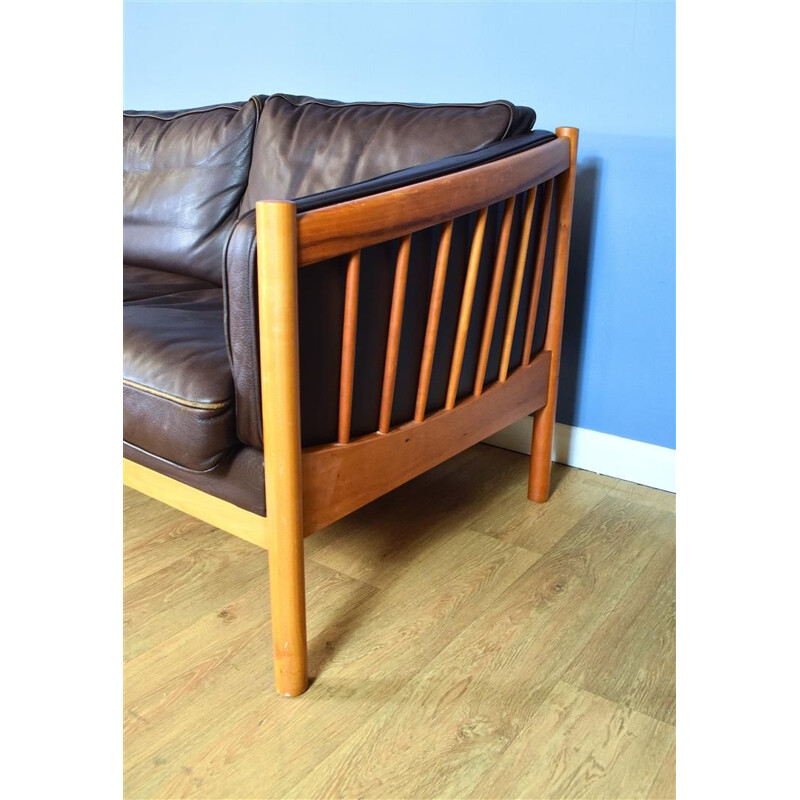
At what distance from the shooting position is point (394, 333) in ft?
3.53

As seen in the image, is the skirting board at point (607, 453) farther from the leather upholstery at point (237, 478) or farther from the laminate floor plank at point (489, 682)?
the leather upholstery at point (237, 478)

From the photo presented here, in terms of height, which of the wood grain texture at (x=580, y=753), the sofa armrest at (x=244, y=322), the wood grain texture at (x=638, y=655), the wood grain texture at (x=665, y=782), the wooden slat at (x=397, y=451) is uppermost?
the sofa armrest at (x=244, y=322)

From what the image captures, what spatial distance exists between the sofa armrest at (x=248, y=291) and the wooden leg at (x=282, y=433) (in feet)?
0.08

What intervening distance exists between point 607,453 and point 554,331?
340 millimetres

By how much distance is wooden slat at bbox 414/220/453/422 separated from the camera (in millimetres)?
1109

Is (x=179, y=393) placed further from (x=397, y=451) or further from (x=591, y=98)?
(x=591, y=98)

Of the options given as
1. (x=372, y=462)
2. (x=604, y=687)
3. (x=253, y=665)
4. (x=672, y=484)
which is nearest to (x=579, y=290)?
(x=672, y=484)

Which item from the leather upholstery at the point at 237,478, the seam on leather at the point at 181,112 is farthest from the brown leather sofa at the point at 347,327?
the seam on leather at the point at 181,112

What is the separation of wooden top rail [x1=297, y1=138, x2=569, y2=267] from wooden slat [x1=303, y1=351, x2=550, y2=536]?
0.28 metres

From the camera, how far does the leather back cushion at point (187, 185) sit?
5.58ft
